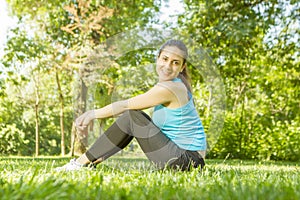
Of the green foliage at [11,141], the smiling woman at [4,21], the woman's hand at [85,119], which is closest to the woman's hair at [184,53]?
the woman's hand at [85,119]

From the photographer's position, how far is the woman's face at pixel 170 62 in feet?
8.75

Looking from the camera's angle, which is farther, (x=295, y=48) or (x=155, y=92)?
(x=295, y=48)

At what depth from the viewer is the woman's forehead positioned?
2.66 m

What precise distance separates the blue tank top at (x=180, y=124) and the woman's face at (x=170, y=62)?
6 centimetres

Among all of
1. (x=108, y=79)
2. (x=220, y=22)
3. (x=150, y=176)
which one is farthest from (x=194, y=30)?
(x=150, y=176)

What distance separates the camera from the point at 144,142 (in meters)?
2.68

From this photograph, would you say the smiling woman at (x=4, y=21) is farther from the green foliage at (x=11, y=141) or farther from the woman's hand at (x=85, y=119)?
the woman's hand at (x=85, y=119)

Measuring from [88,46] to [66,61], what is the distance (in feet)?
1.77

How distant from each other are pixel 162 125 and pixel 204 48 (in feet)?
13.1

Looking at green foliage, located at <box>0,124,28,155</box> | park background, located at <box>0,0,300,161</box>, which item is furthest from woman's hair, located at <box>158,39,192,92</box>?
green foliage, located at <box>0,124,28,155</box>

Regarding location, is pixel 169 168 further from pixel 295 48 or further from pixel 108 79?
pixel 295 48

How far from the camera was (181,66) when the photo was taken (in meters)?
2.78

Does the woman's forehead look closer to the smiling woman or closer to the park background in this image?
the park background

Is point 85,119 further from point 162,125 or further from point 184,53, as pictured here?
point 184,53
